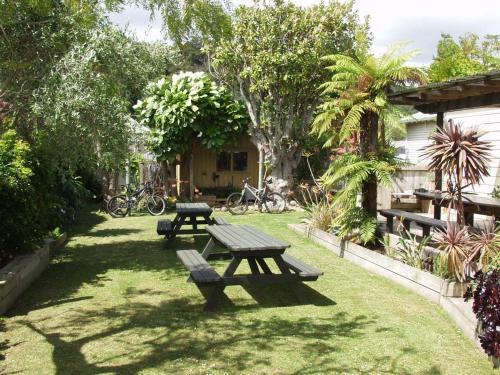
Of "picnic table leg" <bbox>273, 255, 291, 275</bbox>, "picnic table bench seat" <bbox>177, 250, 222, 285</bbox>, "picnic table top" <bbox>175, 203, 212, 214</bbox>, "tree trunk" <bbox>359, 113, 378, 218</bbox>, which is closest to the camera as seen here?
"picnic table bench seat" <bbox>177, 250, 222, 285</bbox>

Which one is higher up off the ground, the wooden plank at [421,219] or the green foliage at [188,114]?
the green foliage at [188,114]

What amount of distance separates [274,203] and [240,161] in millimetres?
4431

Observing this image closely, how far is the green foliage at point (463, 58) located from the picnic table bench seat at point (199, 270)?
16.1m

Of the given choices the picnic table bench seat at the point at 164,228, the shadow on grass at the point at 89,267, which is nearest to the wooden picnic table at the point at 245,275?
the shadow on grass at the point at 89,267

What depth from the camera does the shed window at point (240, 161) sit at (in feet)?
66.1

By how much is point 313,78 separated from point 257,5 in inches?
122

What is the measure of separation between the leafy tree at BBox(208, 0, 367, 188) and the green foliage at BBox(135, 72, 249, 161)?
0.76m

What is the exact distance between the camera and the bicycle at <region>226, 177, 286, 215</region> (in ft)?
51.7

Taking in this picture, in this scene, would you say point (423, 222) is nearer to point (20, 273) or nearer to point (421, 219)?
point (421, 219)

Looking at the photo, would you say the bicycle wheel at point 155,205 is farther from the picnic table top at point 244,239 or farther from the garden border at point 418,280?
the picnic table top at point 244,239

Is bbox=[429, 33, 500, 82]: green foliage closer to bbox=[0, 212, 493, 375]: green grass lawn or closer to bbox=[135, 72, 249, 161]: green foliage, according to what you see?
bbox=[135, 72, 249, 161]: green foliage

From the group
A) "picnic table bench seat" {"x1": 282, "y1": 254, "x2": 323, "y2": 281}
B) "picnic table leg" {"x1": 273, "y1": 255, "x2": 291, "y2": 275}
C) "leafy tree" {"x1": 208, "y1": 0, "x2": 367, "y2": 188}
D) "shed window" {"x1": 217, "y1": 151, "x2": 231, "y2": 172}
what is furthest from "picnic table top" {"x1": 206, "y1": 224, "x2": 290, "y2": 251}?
"shed window" {"x1": 217, "y1": 151, "x2": 231, "y2": 172}

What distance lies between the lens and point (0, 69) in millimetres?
7855

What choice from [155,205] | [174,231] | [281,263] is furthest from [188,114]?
[281,263]
